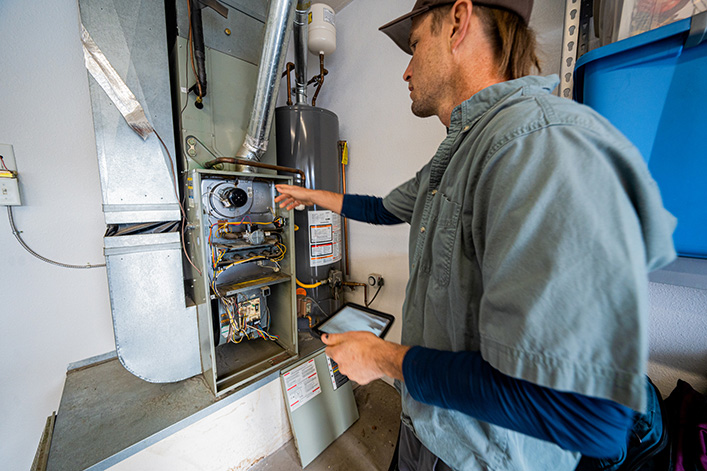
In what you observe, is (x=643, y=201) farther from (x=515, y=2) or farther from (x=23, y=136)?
(x=23, y=136)

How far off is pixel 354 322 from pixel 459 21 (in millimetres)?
1294

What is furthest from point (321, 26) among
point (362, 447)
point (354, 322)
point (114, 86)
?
point (362, 447)

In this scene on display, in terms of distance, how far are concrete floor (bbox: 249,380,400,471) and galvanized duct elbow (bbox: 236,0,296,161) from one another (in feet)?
4.66

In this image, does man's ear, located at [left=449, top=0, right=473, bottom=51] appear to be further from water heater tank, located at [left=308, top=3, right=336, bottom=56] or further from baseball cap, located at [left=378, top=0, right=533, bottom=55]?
water heater tank, located at [left=308, top=3, right=336, bottom=56]

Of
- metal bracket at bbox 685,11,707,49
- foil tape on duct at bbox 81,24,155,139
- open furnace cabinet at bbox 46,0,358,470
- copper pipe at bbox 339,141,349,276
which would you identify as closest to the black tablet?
open furnace cabinet at bbox 46,0,358,470

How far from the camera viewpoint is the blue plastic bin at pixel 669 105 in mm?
494

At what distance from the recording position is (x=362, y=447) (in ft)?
3.99

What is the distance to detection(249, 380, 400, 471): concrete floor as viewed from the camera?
3.73 feet

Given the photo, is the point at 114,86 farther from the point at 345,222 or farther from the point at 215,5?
the point at 345,222

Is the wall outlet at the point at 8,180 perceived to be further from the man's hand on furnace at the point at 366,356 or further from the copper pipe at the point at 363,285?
the copper pipe at the point at 363,285

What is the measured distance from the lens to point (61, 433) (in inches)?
32.8

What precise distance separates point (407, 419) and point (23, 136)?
1.69 meters

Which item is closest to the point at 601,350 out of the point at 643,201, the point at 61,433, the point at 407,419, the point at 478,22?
the point at 643,201

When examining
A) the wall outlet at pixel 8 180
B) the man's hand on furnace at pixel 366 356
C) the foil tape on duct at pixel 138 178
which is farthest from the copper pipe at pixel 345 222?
the wall outlet at pixel 8 180
